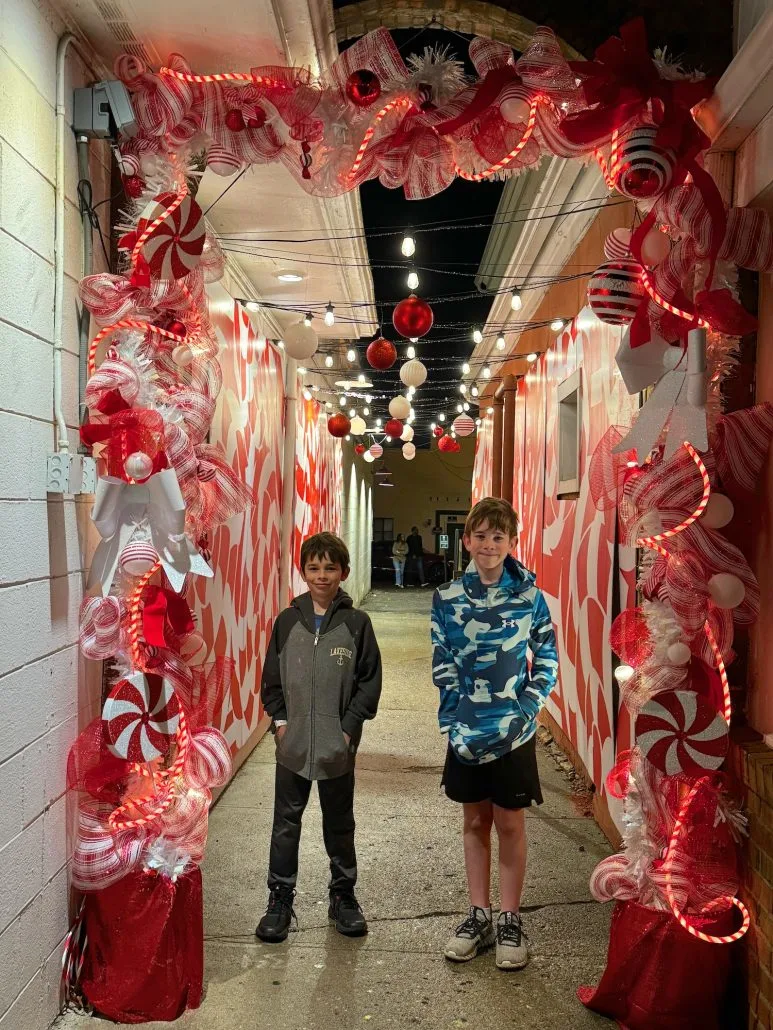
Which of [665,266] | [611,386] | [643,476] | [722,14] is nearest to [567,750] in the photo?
[611,386]

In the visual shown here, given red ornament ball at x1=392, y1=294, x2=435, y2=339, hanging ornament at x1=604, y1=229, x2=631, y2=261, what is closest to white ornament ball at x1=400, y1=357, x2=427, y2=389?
red ornament ball at x1=392, y1=294, x2=435, y2=339

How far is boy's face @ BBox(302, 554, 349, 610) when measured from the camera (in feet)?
10.6

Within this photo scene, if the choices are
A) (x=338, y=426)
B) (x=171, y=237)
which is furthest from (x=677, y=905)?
(x=338, y=426)

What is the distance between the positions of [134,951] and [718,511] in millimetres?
2195

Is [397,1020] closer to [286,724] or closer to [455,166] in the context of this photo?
[286,724]

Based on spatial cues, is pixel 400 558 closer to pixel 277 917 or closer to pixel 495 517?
pixel 277 917

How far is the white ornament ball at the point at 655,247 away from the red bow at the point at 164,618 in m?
1.79

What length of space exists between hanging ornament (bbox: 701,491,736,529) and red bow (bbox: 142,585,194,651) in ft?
5.38

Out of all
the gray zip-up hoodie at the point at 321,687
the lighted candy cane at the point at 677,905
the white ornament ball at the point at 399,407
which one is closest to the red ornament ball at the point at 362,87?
the gray zip-up hoodie at the point at 321,687

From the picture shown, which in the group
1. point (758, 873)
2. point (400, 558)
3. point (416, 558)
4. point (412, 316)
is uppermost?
point (412, 316)

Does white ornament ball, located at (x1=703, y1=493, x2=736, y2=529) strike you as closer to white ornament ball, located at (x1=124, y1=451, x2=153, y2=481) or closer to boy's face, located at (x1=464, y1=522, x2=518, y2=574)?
boy's face, located at (x1=464, y1=522, x2=518, y2=574)

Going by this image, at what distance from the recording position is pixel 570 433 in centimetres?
567

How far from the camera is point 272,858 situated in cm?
324

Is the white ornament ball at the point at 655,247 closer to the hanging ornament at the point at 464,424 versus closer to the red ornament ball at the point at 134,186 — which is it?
the red ornament ball at the point at 134,186
